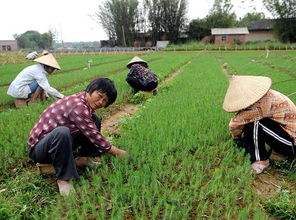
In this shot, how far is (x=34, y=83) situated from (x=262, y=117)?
14.4 feet

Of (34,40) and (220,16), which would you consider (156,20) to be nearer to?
(220,16)

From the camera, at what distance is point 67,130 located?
2164mm

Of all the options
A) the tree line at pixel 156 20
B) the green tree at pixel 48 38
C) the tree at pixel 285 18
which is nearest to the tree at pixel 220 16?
the tree line at pixel 156 20

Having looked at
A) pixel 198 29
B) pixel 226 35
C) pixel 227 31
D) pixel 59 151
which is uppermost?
pixel 198 29

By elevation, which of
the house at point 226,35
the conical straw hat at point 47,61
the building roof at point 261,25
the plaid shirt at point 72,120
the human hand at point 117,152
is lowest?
the human hand at point 117,152

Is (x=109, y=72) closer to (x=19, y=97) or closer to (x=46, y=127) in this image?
(x=19, y=97)

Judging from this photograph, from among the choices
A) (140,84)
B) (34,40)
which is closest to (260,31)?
(140,84)

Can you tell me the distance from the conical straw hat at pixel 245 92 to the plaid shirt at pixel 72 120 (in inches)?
49.4

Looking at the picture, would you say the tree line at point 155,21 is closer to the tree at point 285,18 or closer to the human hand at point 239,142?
the tree at point 285,18

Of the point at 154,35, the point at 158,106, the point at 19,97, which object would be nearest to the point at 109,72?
the point at 19,97

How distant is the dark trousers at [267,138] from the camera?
99.0 inches

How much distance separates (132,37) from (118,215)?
154 feet

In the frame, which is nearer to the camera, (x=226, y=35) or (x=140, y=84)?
(x=140, y=84)

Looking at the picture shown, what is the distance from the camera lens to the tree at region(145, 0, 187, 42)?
44281 mm
